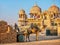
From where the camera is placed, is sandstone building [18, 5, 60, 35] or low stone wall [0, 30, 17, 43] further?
sandstone building [18, 5, 60, 35]

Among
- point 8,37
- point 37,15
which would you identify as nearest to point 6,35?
point 8,37

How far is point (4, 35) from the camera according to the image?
1310 cm

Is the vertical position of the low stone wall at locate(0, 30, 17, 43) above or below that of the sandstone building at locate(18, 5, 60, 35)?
below

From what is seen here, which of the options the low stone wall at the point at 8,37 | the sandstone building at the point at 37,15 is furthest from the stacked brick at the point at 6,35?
the sandstone building at the point at 37,15

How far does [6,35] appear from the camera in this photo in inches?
518

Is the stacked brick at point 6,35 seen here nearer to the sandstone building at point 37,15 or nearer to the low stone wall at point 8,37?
the low stone wall at point 8,37

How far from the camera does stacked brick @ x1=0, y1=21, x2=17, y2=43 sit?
515 inches

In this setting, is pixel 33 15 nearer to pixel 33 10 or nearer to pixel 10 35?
pixel 33 10

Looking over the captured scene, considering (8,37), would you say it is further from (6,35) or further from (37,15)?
(37,15)

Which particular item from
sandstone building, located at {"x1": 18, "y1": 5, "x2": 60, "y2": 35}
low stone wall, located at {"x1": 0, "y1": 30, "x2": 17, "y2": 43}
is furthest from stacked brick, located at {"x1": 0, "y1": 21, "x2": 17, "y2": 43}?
sandstone building, located at {"x1": 18, "y1": 5, "x2": 60, "y2": 35}

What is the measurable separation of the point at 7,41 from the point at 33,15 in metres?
37.7

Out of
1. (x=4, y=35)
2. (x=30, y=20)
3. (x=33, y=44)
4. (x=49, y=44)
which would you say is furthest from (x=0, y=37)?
(x=30, y=20)

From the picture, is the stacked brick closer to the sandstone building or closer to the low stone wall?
the low stone wall

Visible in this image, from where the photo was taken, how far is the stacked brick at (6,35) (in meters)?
13.1
